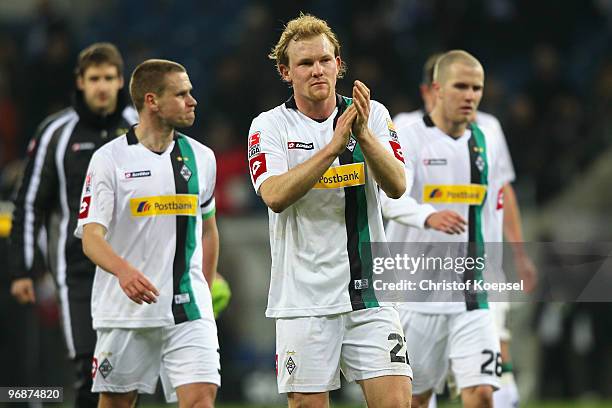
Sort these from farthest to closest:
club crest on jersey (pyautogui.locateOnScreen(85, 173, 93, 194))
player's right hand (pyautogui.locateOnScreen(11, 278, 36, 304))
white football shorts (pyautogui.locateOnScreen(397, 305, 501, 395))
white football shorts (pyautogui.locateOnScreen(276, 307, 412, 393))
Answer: player's right hand (pyautogui.locateOnScreen(11, 278, 36, 304)), white football shorts (pyautogui.locateOnScreen(397, 305, 501, 395)), club crest on jersey (pyautogui.locateOnScreen(85, 173, 93, 194)), white football shorts (pyautogui.locateOnScreen(276, 307, 412, 393))

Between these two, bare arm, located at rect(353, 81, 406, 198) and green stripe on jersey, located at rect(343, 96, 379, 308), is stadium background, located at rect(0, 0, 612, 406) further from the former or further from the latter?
bare arm, located at rect(353, 81, 406, 198)

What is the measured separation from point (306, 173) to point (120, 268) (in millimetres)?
1339

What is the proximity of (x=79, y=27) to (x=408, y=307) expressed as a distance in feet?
37.2

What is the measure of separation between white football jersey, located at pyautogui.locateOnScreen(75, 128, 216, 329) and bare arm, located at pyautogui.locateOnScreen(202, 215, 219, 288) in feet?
0.59

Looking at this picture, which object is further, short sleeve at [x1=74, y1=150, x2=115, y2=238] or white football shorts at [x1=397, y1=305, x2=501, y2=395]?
white football shorts at [x1=397, y1=305, x2=501, y2=395]

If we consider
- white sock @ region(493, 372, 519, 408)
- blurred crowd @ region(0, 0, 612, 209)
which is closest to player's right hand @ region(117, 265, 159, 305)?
white sock @ region(493, 372, 519, 408)

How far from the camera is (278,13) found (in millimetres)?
15516

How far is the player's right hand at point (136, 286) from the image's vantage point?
6.57m

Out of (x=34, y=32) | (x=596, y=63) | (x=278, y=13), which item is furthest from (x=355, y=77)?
(x=34, y=32)

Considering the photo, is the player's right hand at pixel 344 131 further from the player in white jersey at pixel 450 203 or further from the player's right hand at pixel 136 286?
the player in white jersey at pixel 450 203

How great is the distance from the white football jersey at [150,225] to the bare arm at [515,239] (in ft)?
8.99

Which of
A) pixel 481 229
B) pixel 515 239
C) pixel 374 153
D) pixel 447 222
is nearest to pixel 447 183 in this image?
pixel 481 229

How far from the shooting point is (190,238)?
7199 millimetres

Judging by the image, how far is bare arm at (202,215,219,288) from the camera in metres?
7.42
